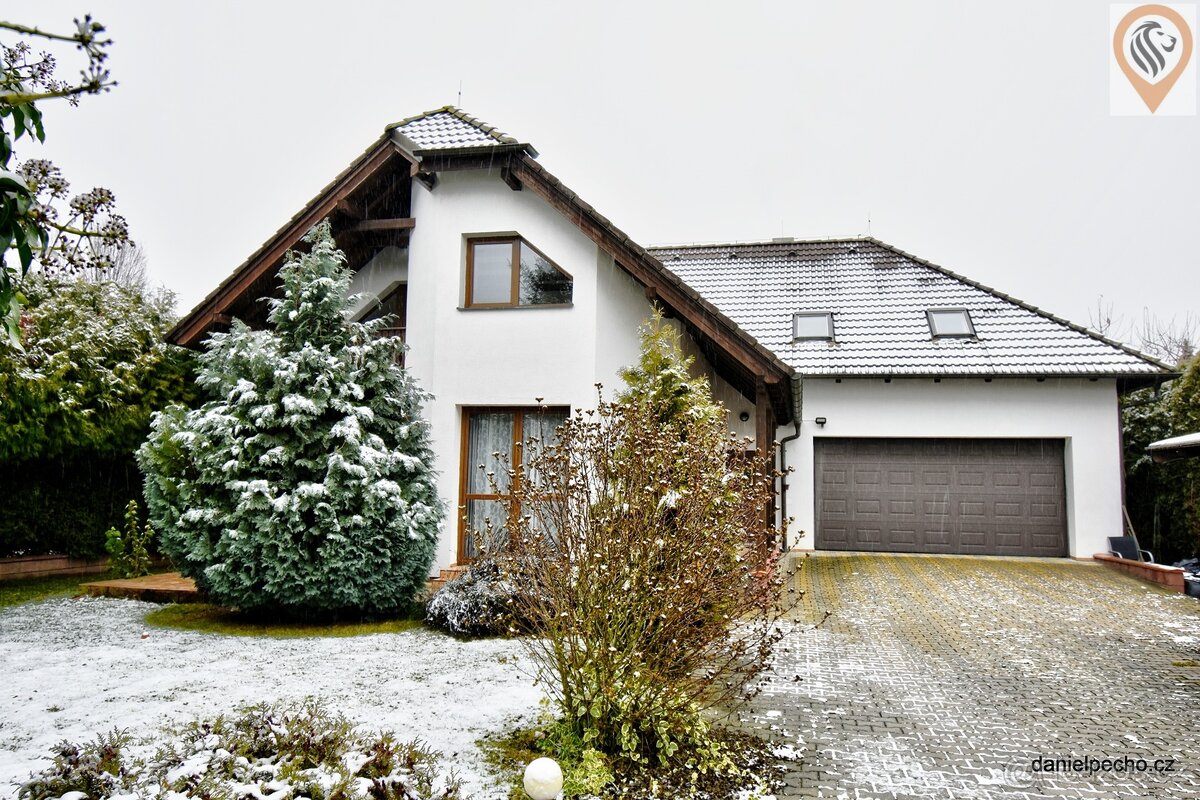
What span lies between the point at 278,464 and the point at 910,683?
6.38m

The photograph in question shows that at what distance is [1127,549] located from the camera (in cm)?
1271

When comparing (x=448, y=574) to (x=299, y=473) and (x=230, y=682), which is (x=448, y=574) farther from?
(x=230, y=682)

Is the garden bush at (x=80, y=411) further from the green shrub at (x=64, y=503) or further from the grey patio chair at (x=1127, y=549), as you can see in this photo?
the grey patio chair at (x=1127, y=549)

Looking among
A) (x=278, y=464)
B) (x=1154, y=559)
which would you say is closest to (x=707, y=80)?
(x=1154, y=559)

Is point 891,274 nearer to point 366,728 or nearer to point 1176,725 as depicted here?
point 1176,725

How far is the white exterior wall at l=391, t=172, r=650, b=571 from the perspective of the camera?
32.4 feet

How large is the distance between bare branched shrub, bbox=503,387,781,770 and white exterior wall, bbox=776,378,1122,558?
9.21m

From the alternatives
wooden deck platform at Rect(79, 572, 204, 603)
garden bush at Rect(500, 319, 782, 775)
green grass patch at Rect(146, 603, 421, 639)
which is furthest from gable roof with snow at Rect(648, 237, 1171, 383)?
wooden deck platform at Rect(79, 572, 204, 603)

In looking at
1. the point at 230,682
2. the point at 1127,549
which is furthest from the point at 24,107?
the point at 1127,549

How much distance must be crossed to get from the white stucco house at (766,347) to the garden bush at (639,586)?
5.42 feet

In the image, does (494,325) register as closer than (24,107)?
No

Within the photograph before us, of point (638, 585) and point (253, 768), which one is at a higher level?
point (638, 585)

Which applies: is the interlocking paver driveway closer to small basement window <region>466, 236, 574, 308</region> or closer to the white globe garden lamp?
the white globe garden lamp

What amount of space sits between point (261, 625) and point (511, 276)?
533 cm
